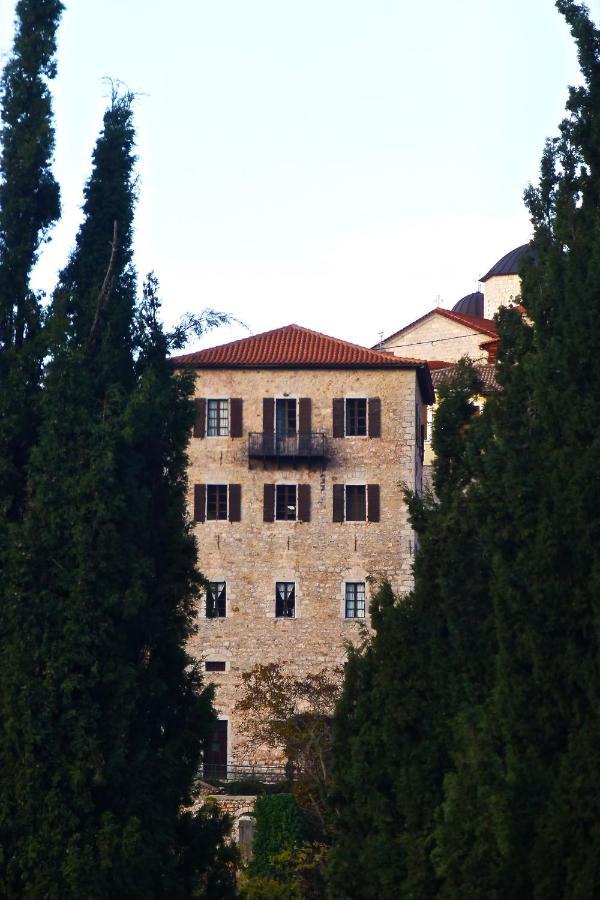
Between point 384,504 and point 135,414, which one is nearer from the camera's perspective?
point 135,414

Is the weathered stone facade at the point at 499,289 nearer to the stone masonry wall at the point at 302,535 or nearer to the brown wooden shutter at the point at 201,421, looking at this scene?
the stone masonry wall at the point at 302,535

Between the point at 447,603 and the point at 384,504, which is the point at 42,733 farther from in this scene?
the point at 384,504

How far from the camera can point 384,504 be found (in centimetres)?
4859

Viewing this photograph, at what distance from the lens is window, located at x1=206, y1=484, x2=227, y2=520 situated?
48938 mm

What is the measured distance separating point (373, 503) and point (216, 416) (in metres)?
5.37

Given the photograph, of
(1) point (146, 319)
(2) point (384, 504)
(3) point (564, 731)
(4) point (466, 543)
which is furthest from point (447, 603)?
(2) point (384, 504)

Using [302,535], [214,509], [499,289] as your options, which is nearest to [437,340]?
[499,289]

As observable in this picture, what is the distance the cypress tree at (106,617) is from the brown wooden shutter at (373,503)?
31.0 metres

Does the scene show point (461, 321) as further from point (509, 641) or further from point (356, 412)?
point (509, 641)

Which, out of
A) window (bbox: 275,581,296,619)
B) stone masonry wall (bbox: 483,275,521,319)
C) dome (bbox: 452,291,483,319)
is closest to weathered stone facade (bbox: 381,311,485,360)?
stone masonry wall (bbox: 483,275,521,319)

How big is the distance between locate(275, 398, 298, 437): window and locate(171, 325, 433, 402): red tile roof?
3.54 feet

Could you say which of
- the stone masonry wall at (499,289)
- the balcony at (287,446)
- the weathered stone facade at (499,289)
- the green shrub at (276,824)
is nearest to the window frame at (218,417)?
the balcony at (287,446)

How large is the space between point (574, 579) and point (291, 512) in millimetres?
34017

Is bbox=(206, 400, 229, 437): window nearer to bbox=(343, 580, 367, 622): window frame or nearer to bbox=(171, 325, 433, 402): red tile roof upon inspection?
bbox=(171, 325, 433, 402): red tile roof
